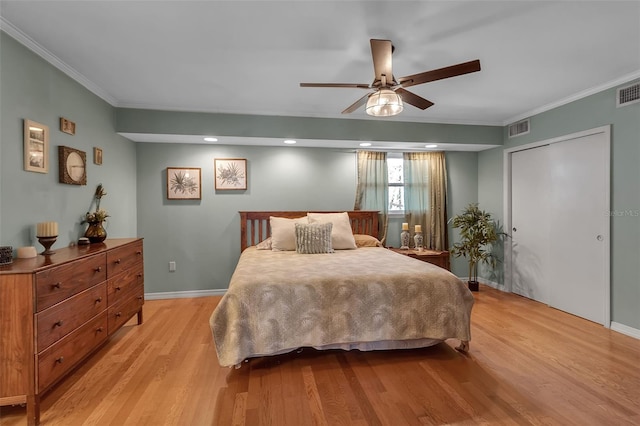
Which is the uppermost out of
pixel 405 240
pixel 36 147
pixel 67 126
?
pixel 67 126

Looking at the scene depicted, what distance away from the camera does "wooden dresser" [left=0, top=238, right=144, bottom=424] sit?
1658 mm

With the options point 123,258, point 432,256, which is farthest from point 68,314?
point 432,256

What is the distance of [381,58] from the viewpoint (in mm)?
2037

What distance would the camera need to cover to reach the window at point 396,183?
4715 mm

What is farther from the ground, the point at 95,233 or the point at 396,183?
the point at 396,183

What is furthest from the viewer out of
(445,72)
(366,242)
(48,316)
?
(366,242)

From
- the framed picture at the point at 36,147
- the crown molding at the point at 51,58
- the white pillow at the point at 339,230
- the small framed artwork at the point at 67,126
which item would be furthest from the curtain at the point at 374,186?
the framed picture at the point at 36,147

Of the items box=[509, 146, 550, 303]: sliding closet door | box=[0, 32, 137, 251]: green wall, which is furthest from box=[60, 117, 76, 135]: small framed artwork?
box=[509, 146, 550, 303]: sliding closet door

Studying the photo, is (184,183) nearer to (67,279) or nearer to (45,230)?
(45,230)

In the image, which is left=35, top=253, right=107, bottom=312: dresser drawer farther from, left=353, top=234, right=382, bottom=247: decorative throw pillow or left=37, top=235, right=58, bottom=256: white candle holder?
left=353, top=234, right=382, bottom=247: decorative throw pillow

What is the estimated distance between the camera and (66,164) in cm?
258

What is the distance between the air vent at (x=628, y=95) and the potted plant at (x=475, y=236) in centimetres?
188

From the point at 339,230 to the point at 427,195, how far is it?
5.85 feet

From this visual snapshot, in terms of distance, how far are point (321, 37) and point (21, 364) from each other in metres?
2.69
